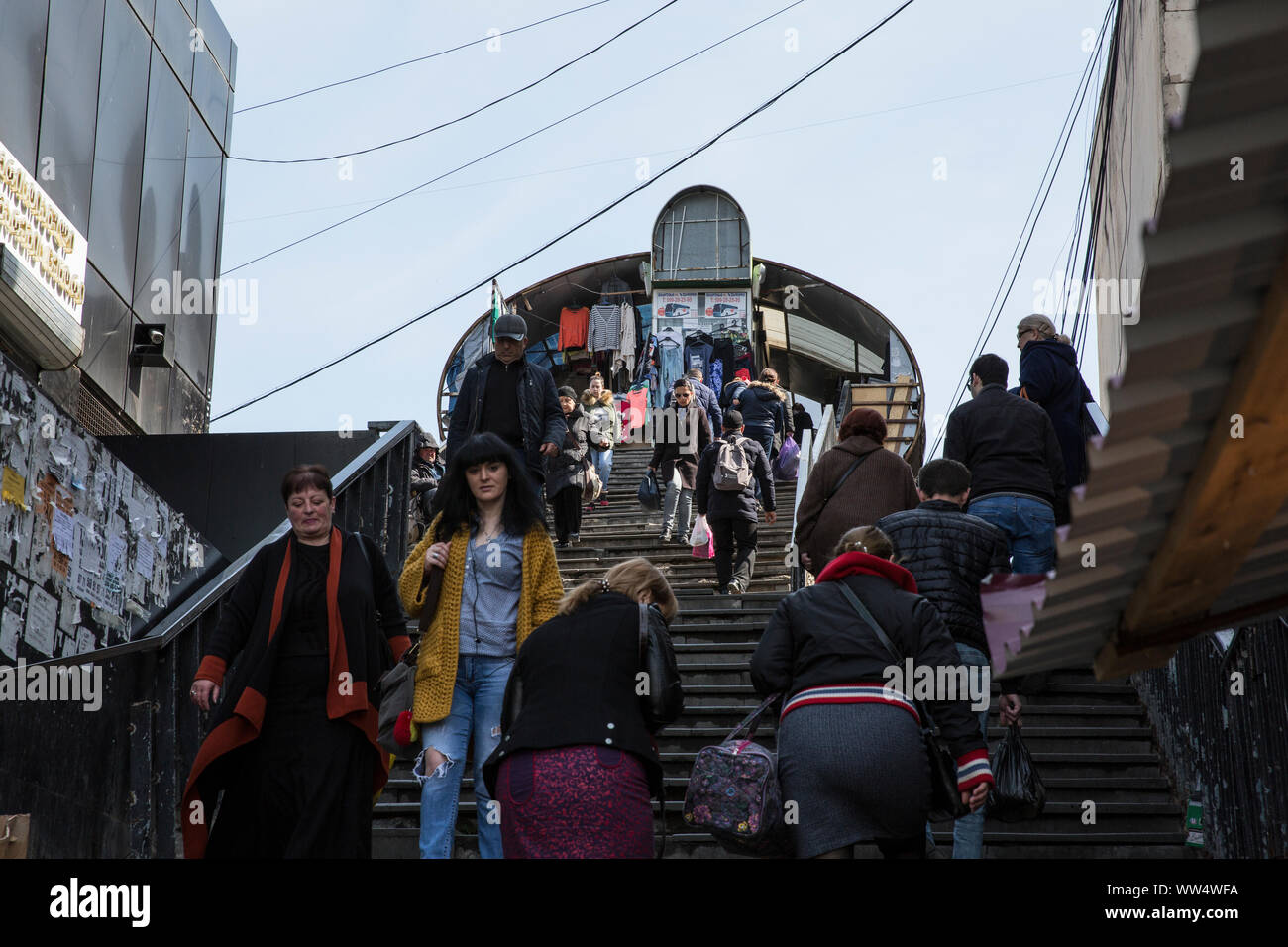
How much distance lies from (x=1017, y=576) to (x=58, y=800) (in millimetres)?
3696

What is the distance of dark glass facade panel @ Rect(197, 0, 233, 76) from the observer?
1642 cm

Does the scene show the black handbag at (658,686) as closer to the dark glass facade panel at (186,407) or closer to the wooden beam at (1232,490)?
the wooden beam at (1232,490)

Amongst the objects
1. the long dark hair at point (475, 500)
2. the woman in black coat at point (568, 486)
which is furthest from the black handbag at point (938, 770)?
the woman in black coat at point (568, 486)

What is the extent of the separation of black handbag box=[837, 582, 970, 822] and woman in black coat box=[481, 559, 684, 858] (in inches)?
28.5

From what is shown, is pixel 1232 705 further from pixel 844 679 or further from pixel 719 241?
pixel 719 241

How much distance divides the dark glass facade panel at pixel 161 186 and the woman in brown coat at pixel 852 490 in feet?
28.7

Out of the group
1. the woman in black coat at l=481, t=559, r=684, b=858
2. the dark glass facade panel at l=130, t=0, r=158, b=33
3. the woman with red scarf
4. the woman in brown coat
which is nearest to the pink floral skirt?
the woman in black coat at l=481, t=559, r=684, b=858

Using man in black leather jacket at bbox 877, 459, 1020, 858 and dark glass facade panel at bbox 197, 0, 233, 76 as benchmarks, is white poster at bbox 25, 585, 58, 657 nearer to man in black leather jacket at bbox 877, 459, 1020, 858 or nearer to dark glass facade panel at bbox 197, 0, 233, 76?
man in black leather jacket at bbox 877, 459, 1020, 858

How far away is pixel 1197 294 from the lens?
8.94ft

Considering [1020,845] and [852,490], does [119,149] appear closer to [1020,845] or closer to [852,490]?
[852,490]

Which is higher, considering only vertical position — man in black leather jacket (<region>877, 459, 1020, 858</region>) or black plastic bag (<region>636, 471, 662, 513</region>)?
black plastic bag (<region>636, 471, 662, 513</region>)

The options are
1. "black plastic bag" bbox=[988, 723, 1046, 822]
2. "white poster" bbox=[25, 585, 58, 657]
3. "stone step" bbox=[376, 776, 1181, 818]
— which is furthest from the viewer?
"white poster" bbox=[25, 585, 58, 657]

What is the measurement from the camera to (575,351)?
28.2 metres

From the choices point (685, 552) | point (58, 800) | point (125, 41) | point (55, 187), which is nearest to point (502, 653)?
point (58, 800)
